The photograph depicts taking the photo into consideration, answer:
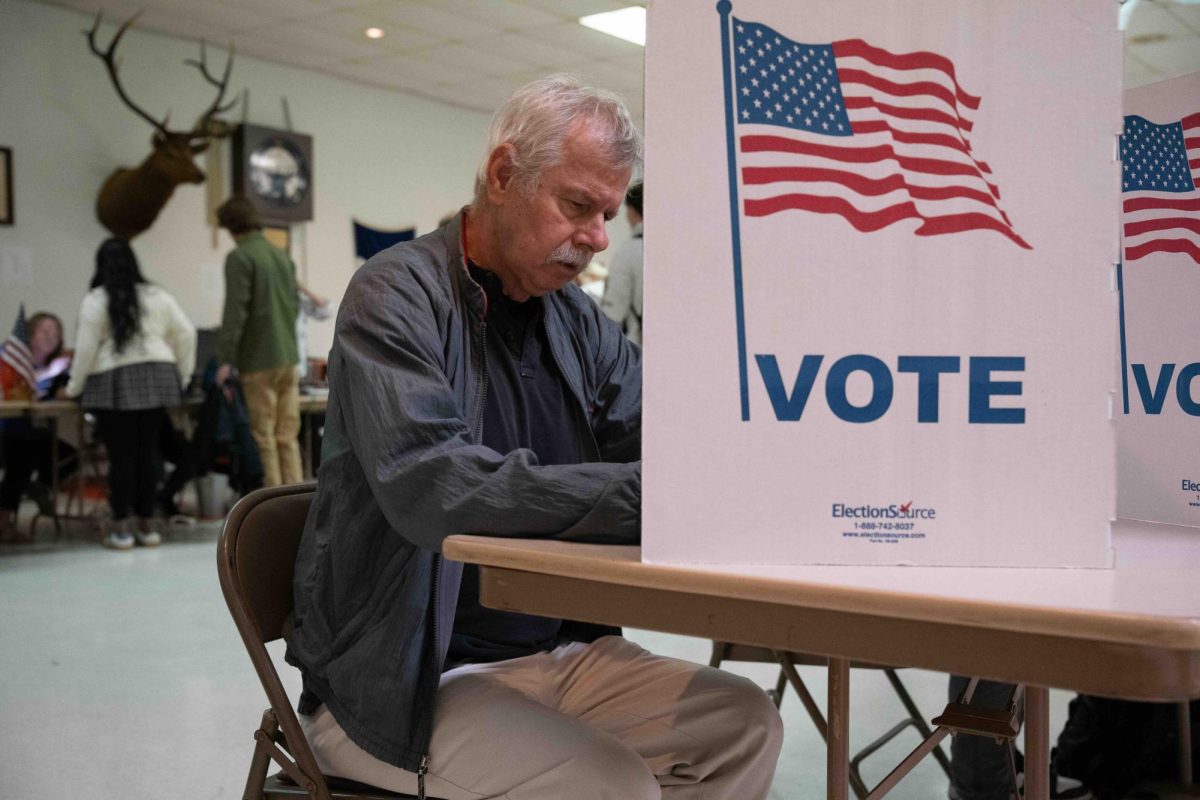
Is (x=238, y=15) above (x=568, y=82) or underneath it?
above

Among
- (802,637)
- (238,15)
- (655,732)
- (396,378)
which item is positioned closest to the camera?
(802,637)

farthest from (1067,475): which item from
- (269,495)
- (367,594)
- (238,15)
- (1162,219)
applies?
(238,15)

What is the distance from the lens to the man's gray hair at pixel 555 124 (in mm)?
1248

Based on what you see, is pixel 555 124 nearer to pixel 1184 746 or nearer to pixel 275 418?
pixel 1184 746

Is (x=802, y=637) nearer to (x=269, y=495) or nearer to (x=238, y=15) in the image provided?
(x=269, y=495)

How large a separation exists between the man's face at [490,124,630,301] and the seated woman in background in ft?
15.3

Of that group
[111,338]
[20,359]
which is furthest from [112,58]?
[111,338]

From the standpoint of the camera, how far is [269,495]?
1.33m

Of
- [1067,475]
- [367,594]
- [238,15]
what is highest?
[238,15]

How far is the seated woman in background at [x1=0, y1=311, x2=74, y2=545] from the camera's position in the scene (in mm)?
5332

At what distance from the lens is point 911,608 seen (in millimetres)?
706

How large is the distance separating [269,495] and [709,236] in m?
0.73

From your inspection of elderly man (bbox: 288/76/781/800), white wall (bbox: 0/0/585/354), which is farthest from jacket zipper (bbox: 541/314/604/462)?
white wall (bbox: 0/0/585/354)

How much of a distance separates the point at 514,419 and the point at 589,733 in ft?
1.30
